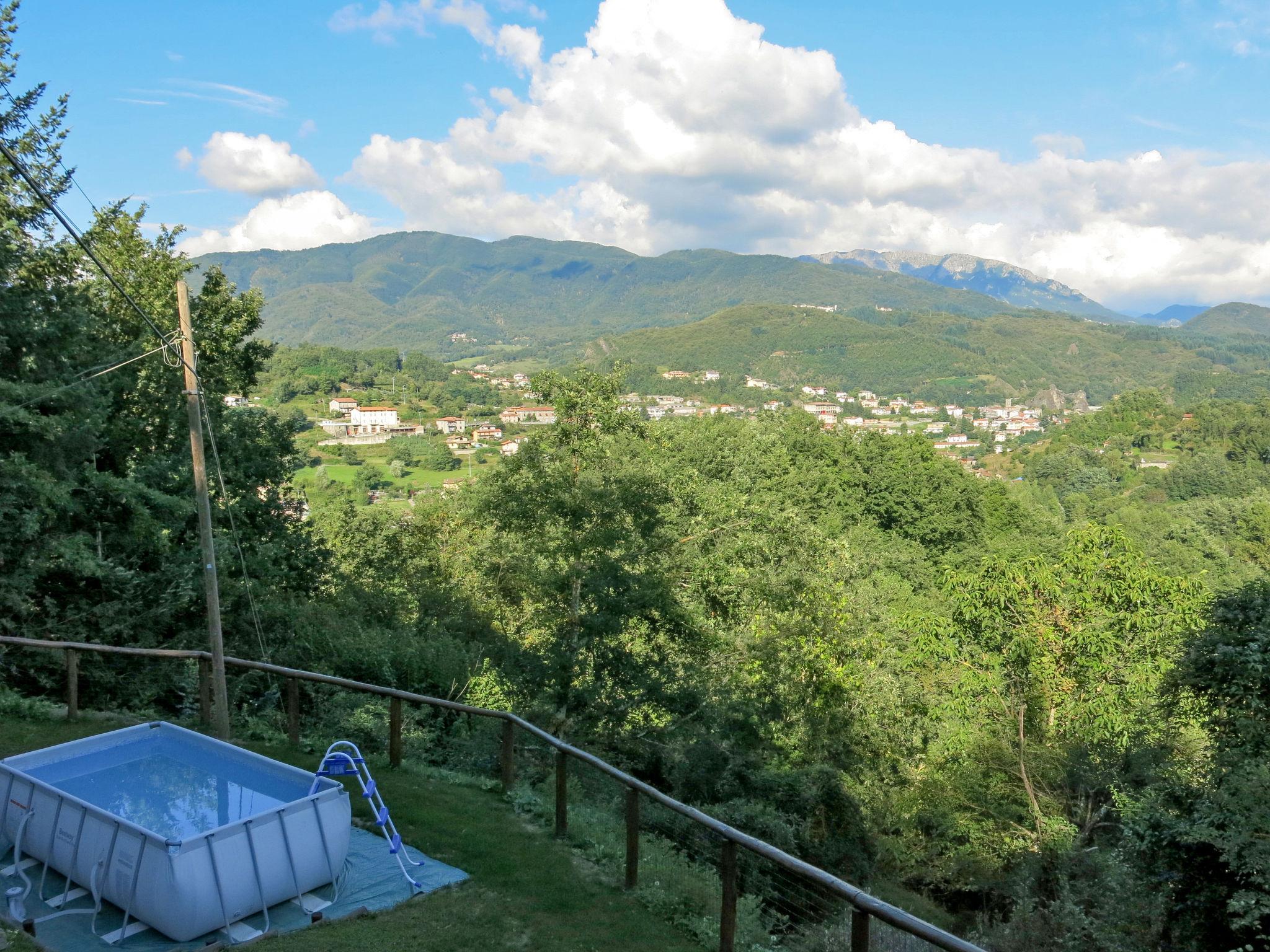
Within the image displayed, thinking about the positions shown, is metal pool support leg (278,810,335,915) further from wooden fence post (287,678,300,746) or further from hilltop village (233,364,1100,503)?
hilltop village (233,364,1100,503)

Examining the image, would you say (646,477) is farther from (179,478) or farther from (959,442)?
(959,442)

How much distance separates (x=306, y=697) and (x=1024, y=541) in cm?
4189

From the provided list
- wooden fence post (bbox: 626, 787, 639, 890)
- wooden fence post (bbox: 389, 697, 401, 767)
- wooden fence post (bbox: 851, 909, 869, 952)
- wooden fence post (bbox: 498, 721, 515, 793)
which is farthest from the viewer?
wooden fence post (bbox: 389, 697, 401, 767)

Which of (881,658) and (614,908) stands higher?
(614,908)

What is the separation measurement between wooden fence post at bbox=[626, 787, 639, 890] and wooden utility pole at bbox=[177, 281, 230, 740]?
508 cm

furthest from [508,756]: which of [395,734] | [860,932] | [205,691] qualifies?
[860,932]

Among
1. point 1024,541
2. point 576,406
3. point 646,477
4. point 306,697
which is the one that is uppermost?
point 576,406

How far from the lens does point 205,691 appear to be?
31.3ft

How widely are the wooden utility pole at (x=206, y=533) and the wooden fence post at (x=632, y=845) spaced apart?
5.08 meters

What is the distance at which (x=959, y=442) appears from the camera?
144250 mm

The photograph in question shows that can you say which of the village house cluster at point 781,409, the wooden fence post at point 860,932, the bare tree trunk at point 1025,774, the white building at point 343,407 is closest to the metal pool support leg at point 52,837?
the wooden fence post at point 860,932

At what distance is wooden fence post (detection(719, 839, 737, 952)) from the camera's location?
205 inches

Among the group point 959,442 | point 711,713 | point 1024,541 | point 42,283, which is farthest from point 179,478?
point 959,442

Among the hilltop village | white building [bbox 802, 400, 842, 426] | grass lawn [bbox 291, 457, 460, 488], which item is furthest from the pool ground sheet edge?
white building [bbox 802, 400, 842, 426]
